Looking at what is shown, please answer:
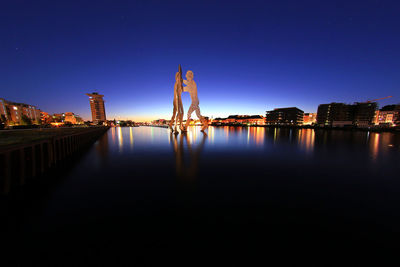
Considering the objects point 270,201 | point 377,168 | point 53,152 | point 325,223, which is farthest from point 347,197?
point 53,152

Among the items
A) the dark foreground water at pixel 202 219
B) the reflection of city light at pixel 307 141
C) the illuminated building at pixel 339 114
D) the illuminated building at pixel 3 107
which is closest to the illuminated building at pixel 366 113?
the illuminated building at pixel 339 114

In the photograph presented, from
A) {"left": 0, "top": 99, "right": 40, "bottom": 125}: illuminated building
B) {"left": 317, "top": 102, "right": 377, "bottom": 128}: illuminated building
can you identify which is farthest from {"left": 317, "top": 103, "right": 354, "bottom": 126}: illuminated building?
{"left": 0, "top": 99, "right": 40, "bottom": 125}: illuminated building

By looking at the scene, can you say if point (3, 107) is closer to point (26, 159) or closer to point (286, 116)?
point (26, 159)

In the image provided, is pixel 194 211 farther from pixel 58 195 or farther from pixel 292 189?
pixel 58 195

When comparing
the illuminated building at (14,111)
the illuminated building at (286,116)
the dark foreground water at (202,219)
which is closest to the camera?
the dark foreground water at (202,219)

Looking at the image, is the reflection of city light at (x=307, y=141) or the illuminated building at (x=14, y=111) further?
the illuminated building at (x=14, y=111)

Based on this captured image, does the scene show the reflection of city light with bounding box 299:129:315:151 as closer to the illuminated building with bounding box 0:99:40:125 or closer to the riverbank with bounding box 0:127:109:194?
the riverbank with bounding box 0:127:109:194

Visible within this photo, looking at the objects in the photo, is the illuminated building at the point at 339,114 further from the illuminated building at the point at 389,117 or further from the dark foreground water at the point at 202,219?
the dark foreground water at the point at 202,219

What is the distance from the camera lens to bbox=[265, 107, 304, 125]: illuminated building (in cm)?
11200

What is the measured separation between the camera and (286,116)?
115500 millimetres

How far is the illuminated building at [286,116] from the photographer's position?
11200 centimetres

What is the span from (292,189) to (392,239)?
2.58m

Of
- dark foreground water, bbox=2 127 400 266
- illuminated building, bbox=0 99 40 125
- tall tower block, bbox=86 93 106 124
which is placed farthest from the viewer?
tall tower block, bbox=86 93 106 124

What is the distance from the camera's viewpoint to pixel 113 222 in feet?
12.8
